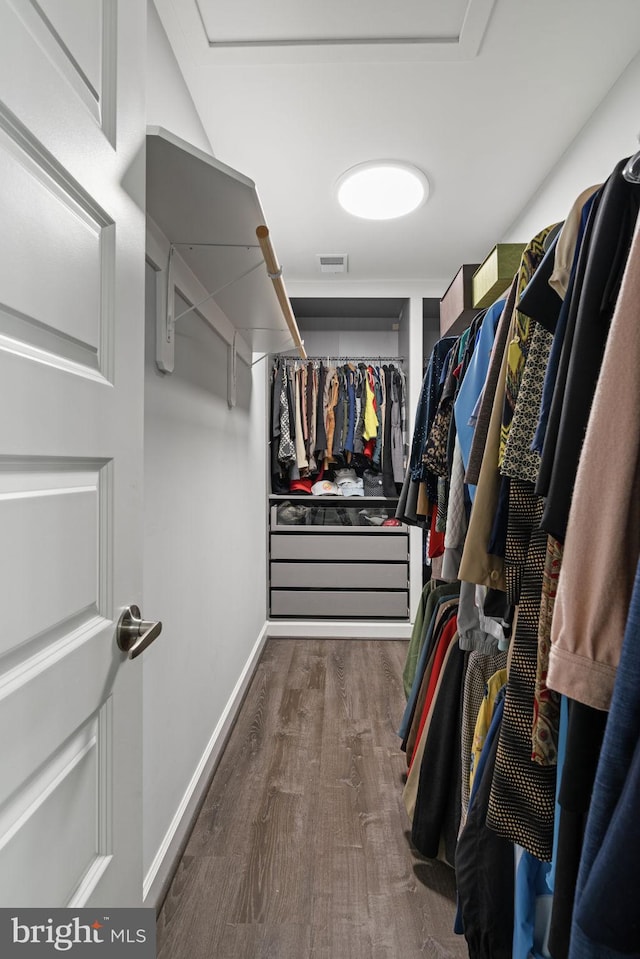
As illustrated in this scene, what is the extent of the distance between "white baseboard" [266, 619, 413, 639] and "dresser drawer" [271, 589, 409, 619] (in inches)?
2.0

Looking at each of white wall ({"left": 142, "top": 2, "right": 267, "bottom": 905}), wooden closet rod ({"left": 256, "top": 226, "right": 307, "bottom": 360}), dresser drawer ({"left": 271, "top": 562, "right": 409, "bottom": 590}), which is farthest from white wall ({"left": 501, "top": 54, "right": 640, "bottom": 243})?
dresser drawer ({"left": 271, "top": 562, "right": 409, "bottom": 590})

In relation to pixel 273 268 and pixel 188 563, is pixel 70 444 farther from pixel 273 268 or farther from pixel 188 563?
pixel 188 563

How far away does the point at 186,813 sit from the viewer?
1.60 meters

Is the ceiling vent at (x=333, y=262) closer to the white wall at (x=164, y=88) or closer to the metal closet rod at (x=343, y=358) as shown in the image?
the metal closet rod at (x=343, y=358)

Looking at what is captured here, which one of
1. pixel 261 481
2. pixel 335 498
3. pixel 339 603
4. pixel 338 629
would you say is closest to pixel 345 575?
pixel 339 603

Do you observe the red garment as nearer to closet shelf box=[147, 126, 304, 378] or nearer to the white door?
the white door

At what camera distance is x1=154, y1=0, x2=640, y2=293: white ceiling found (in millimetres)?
1481

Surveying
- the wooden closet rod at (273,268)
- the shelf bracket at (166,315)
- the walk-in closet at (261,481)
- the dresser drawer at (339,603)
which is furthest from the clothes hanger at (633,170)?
the dresser drawer at (339,603)

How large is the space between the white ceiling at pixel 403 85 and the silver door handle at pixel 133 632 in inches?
64.4

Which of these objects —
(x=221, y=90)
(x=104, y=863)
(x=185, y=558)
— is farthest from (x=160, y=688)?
(x=221, y=90)

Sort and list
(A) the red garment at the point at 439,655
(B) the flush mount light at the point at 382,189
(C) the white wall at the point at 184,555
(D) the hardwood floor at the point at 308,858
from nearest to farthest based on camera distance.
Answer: (D) the hardwood floor at the point at 308,858 < (C) the white wall at the point at 184,555 < (A) the red garment at the point at 439,655 < (B) the flush mount light at the point at 382,189

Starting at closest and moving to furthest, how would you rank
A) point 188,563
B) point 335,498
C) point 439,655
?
point 439,655, point 188,563, point 335,498

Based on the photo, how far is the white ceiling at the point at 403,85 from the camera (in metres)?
1.48

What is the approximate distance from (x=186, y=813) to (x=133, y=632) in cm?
117
